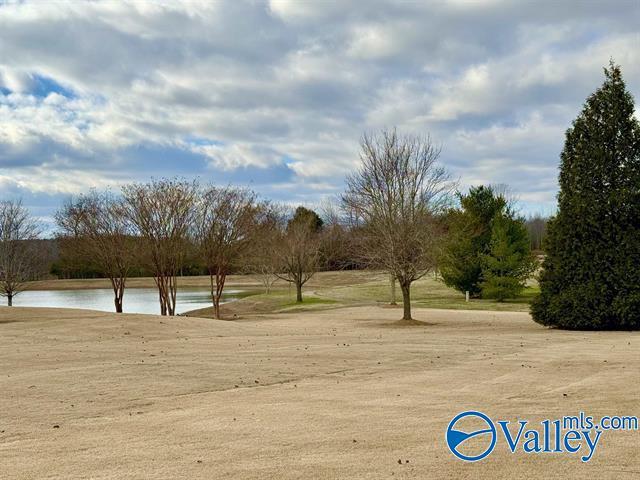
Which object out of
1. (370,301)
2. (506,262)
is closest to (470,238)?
(506,262)

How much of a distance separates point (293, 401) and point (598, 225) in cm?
1444

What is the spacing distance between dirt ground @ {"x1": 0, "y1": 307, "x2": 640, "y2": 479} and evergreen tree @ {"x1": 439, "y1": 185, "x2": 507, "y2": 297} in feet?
75.1

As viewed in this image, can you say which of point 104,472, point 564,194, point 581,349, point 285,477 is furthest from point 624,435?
point 564,194

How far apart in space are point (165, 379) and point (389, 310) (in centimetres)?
2210

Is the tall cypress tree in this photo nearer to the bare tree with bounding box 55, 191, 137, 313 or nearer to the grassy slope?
the grassy slope

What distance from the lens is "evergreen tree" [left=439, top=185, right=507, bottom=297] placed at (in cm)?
4028

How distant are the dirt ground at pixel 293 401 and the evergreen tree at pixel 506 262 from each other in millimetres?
21262

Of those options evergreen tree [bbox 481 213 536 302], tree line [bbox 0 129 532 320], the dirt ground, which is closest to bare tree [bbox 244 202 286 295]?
tree line [bbox 0 129 532 320]

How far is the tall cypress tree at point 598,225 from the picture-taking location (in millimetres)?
19172

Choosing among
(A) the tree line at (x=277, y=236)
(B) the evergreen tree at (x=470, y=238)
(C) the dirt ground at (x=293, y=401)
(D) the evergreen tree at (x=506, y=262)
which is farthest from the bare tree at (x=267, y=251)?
(C) the dirt ground at (x=293, y=401)

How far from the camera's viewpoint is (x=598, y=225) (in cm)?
1948

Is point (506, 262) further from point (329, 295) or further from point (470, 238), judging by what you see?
point (329, 295)

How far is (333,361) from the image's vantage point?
42.1 ft

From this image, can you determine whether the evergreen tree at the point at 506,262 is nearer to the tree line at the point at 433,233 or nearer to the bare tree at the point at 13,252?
the tree line at the point at 433,233
